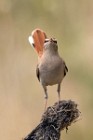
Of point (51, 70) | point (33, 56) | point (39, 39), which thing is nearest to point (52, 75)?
point (51, 70)

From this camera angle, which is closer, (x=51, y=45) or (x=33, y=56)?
(x=51, y=45)

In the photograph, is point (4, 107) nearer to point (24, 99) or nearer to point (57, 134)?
point (24, 99)

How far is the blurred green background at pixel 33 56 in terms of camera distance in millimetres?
2938

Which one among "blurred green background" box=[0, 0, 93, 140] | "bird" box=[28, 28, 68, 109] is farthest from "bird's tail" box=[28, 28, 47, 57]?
"blurred green background" box=[0, 0, 93, 140]

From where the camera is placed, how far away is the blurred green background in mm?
2938

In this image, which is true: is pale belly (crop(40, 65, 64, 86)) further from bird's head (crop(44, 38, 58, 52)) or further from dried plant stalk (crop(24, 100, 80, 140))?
dried plant stalk (crop(24, 100, 80, 140))

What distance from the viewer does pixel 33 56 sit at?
10.1ft

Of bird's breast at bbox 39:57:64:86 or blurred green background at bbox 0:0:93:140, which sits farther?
blurred green background at bbox 0:0:93:140

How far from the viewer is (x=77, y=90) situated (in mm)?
2902

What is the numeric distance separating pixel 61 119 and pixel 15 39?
1535mm

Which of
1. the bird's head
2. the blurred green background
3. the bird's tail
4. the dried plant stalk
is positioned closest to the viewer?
the dried plant stalk

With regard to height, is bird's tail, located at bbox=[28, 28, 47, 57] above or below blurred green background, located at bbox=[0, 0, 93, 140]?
above

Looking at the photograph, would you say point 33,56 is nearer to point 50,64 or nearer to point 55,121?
point 50,64

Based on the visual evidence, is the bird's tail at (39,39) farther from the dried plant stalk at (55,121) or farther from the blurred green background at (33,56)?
the blurred green background at (33,56)
